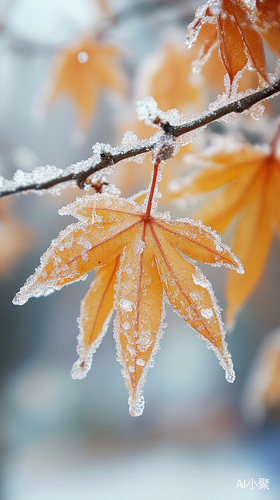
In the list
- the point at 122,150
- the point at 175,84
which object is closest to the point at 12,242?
the point at 175,84

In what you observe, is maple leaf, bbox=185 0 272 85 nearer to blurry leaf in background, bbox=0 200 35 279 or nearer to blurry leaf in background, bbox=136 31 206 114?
blurry leaf in background, bbox=136 31 206 114

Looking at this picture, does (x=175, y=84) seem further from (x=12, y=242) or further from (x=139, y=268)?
(x=12, y=242)

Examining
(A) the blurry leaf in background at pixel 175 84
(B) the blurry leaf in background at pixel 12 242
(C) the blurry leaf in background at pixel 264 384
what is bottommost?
(C) the blurry leaf in background at pixel 264 384

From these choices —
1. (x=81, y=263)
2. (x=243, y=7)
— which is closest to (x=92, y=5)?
(x=243, y=7)

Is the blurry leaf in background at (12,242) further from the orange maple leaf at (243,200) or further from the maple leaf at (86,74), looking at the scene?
the orange maple leaf at (243,200)

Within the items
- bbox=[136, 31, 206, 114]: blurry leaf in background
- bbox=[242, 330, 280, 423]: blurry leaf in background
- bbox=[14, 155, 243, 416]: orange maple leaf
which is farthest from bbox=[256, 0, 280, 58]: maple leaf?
bbox=[242, 330, 280, 423]: blurry leaf in background

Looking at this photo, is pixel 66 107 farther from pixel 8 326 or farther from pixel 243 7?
pixel 243 7

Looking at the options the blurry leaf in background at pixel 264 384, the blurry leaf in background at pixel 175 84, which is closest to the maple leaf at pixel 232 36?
the blurry leaf in background at pixel 175 84
